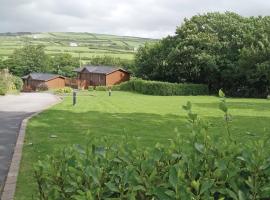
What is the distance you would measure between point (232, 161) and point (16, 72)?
113m

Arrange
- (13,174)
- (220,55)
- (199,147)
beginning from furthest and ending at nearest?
1. (220,55)
2. (13,174)
3. (199,147)

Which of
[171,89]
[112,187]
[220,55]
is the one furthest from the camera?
[220,55]

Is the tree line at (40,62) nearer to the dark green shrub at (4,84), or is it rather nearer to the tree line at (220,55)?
Answer: the tree line at (220,55)

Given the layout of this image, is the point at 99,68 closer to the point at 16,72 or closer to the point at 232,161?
the point at 16,72

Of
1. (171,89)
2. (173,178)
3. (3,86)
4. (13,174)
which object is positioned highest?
(173,178)

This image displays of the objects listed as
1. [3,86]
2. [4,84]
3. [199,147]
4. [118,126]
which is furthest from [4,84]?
[199,147]

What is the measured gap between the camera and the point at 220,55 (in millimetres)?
54312

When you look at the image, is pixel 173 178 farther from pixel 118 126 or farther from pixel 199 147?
pixel 118 126

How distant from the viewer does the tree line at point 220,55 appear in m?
49.7

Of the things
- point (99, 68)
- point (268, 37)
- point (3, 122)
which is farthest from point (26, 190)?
point (99, 68)

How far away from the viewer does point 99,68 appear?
87062 millimetres

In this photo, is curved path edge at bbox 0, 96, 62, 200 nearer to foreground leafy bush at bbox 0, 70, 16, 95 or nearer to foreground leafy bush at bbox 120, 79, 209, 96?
foreground leafy bush at bbox 0, 70, 16, 95

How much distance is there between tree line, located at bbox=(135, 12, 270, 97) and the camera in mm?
49719

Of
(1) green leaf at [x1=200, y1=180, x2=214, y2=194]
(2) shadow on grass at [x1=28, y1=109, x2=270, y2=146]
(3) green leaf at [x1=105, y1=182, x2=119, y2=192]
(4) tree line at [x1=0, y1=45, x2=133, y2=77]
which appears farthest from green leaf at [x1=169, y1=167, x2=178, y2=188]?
(4) tree line at [x1=0, y1=45, x2=133, y2=77]
